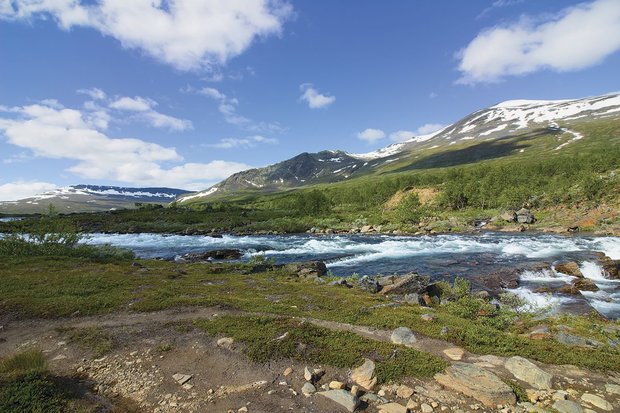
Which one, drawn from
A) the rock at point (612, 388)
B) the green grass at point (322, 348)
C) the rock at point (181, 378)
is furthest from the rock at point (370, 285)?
the rock at point (181, 378)

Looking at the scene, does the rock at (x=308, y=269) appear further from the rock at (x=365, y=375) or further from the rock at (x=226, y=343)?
the rock at (x=365, y=375)

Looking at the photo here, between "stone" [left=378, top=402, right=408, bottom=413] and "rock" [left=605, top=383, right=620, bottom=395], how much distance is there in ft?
20.8

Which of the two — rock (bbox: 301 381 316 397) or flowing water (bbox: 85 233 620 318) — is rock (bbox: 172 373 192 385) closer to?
rock (bbox: 301 381 316 397)

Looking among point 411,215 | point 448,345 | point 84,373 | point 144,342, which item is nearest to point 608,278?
point 448,345

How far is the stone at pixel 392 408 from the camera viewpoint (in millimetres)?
8883

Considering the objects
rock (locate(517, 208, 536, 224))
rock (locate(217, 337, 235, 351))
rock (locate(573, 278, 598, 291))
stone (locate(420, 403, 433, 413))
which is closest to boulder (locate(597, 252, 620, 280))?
rock (locate(573, 278, 598, 291))

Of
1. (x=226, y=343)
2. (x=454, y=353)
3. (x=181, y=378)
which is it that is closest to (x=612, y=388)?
(x=454, y=353)

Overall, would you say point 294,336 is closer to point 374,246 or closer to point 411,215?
point 374,246

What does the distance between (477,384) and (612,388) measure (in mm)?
4047

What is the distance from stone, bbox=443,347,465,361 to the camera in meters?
12.0

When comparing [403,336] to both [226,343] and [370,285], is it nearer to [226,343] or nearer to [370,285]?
[226,343]

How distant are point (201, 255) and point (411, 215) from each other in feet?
170

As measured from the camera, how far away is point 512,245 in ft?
148

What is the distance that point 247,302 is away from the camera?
60.7 feet
